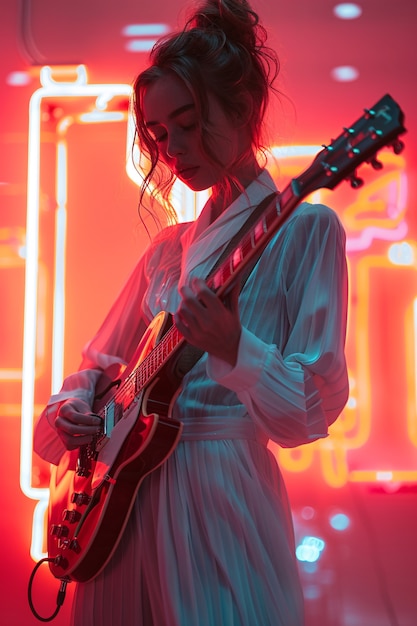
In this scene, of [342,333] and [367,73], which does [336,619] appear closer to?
Result: [342,333]

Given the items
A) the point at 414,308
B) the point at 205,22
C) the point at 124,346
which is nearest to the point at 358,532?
the point at 414,308

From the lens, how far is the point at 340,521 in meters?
2.28

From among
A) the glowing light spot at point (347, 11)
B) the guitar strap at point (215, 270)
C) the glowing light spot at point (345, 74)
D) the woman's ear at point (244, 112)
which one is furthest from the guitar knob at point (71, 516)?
the glowing light spot at point (347, 11)

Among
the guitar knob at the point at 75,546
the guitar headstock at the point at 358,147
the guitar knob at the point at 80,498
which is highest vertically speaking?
the guitar headstock at the point at 358,147

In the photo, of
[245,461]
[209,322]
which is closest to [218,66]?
[209,322]

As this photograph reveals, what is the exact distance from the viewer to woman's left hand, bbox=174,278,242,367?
1.01 metres

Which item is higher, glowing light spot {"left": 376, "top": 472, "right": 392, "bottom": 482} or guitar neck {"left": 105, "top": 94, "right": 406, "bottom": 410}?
guitar neck {"left": 105, "top": 94, "right": 406, "bottom": 410}

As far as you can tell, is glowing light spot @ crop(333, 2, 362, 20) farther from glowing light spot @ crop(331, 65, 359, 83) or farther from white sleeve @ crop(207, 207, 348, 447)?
white sleeve @ crop(207, 207, 348, 447)

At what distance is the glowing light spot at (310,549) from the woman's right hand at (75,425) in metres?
1.12

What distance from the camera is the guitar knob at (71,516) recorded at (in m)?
1.28

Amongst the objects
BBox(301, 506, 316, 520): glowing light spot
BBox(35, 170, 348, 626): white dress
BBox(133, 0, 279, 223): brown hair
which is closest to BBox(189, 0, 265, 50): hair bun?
BBox(133, 0, 279, 223): brown hair

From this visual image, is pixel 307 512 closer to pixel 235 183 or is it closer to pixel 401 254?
pixel 401 254

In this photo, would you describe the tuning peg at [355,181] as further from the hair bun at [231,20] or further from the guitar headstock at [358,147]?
the hair bun at [231,20]

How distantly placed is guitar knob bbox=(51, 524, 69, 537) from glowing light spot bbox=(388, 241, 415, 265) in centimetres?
134
